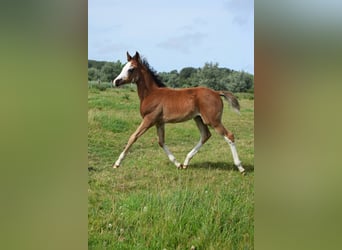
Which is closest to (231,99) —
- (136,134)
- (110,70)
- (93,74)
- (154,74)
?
(154,74)

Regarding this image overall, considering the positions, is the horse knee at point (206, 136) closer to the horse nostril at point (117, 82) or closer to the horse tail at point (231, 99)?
the horse tail at point (231, 99)

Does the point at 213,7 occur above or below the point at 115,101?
above

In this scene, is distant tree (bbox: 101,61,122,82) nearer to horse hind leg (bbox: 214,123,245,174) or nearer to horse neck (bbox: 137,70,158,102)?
horse neck (bbox: 137,70,158,102)

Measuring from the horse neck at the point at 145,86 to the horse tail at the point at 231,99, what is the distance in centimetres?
48

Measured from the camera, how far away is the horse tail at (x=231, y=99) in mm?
2837

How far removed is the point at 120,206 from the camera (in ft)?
9.10

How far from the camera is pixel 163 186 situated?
111 inches

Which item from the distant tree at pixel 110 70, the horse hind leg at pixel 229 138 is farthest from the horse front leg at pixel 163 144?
the distant tree at pixel 110 70

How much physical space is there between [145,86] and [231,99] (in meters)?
0.61

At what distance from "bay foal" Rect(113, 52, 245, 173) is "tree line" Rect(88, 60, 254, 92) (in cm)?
5
